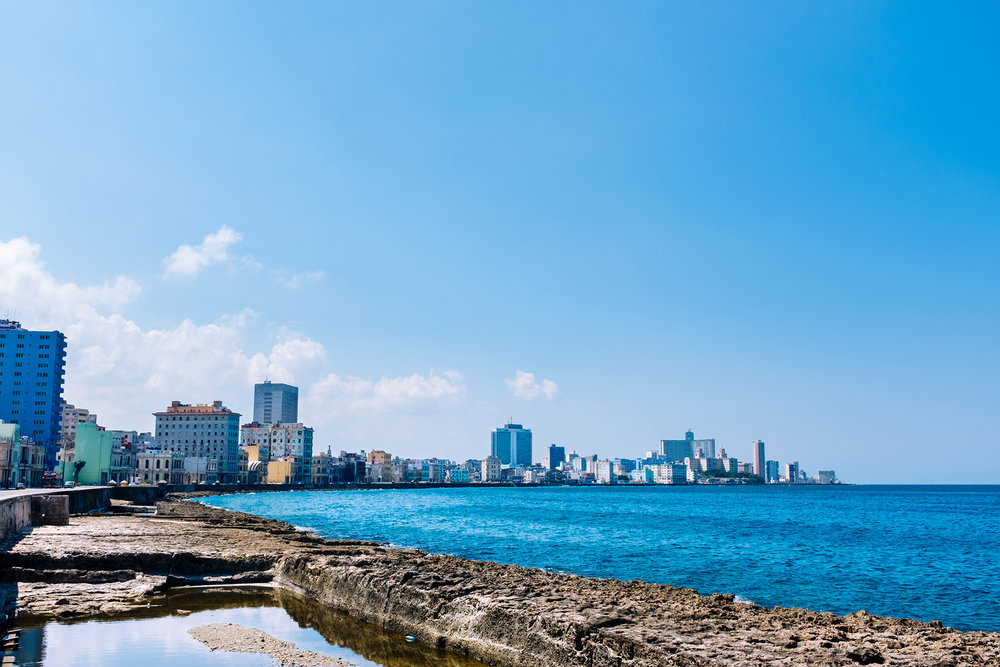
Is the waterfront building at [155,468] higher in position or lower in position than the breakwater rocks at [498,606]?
lower

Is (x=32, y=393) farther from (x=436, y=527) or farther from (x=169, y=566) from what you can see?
(x=169, y=566)

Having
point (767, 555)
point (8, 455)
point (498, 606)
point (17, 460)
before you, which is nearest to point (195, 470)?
point (17, 460)

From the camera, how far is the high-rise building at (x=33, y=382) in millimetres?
178250

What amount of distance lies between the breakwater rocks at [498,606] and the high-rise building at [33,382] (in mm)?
171305

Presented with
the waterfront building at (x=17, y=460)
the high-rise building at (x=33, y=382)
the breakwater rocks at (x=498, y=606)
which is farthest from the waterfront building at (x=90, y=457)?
the breakwater rocks at (x=498, y=606)

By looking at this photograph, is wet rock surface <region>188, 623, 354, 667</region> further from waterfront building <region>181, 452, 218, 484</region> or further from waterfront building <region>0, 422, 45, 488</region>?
waterfront building <region>181, 452, 218, 484</region>

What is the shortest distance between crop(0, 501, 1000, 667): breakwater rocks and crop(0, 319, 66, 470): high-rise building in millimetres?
171305

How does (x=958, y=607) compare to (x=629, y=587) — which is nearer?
(x=629, y=587)

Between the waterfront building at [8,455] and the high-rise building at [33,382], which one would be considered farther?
the high-rise building at [33,382]

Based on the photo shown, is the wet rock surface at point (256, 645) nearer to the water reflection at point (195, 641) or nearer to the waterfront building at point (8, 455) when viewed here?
the water reflection at point (195, 641)

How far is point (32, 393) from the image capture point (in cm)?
17988

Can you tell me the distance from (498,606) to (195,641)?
8.12m

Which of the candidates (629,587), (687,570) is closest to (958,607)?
(687,570)

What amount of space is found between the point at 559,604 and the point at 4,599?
1664cm
